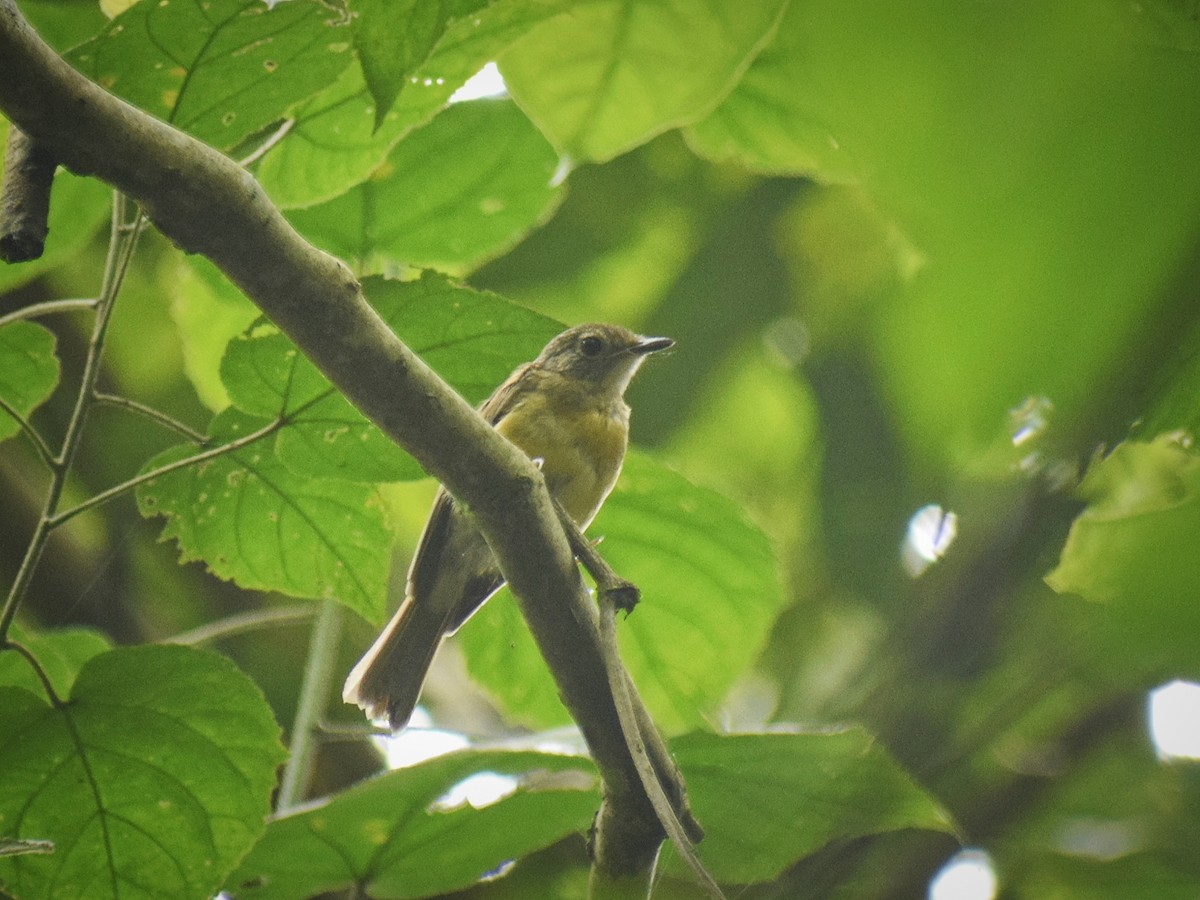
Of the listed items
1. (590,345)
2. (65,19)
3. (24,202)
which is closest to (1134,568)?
(24,202)

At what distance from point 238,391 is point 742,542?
0.80m

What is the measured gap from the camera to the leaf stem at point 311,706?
7.27ft

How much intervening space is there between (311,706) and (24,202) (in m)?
1.47

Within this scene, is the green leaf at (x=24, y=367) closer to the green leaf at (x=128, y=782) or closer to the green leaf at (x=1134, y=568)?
the green leaf at (x=128, y=782)

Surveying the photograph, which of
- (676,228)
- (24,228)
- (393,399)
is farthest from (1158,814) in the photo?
(676,228)

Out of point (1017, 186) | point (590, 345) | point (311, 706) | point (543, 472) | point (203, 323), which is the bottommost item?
point (1017, 186)

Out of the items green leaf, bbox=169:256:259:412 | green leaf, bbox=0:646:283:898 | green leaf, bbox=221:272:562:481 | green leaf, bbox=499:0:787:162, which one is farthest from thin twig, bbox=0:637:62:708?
green leaf, bbox=499:0:787:162

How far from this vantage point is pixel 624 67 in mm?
1147

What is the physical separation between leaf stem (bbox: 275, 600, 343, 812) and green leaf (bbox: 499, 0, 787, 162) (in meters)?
1.37

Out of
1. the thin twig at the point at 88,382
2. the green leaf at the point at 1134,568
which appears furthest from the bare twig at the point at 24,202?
the green leaf at the point at 1134,568

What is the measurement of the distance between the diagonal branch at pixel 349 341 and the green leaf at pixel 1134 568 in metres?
0.80

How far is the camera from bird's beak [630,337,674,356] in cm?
256

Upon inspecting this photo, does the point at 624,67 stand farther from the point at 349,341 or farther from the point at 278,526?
the point at 278,526

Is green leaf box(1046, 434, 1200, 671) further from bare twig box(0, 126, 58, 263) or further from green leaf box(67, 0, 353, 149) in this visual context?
green leaf box(67, 0, 353, 149)
